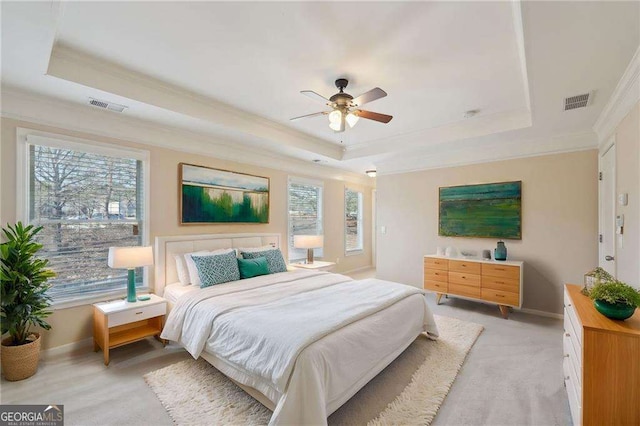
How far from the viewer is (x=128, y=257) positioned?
2904mm

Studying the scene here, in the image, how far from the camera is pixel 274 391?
1888 millimetres

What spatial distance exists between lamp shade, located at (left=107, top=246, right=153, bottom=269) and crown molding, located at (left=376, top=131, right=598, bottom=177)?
14.0ft

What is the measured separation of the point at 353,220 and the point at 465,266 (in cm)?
314

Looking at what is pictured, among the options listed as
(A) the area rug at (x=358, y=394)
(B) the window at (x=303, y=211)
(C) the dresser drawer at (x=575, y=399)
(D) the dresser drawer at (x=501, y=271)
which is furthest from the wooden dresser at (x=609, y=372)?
(B) the window at (x=303, y=211)

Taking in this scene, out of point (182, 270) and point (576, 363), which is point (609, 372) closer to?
point (576, 363)

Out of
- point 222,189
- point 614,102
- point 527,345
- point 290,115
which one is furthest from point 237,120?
point 527,345

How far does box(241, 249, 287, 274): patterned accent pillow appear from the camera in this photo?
156 inches

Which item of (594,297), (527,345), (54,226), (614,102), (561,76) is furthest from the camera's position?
(527,345)

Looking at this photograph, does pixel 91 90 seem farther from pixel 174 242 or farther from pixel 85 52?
pixel 174 242

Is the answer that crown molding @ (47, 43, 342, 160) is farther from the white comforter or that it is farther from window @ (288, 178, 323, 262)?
the white comforter

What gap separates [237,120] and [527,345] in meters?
4.29

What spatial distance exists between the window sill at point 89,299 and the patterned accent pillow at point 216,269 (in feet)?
2.68

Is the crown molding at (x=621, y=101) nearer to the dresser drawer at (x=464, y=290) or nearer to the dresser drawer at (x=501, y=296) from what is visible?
the dresser drawer at (x=501, y=296)

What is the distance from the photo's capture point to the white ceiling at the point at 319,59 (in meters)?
1.84
